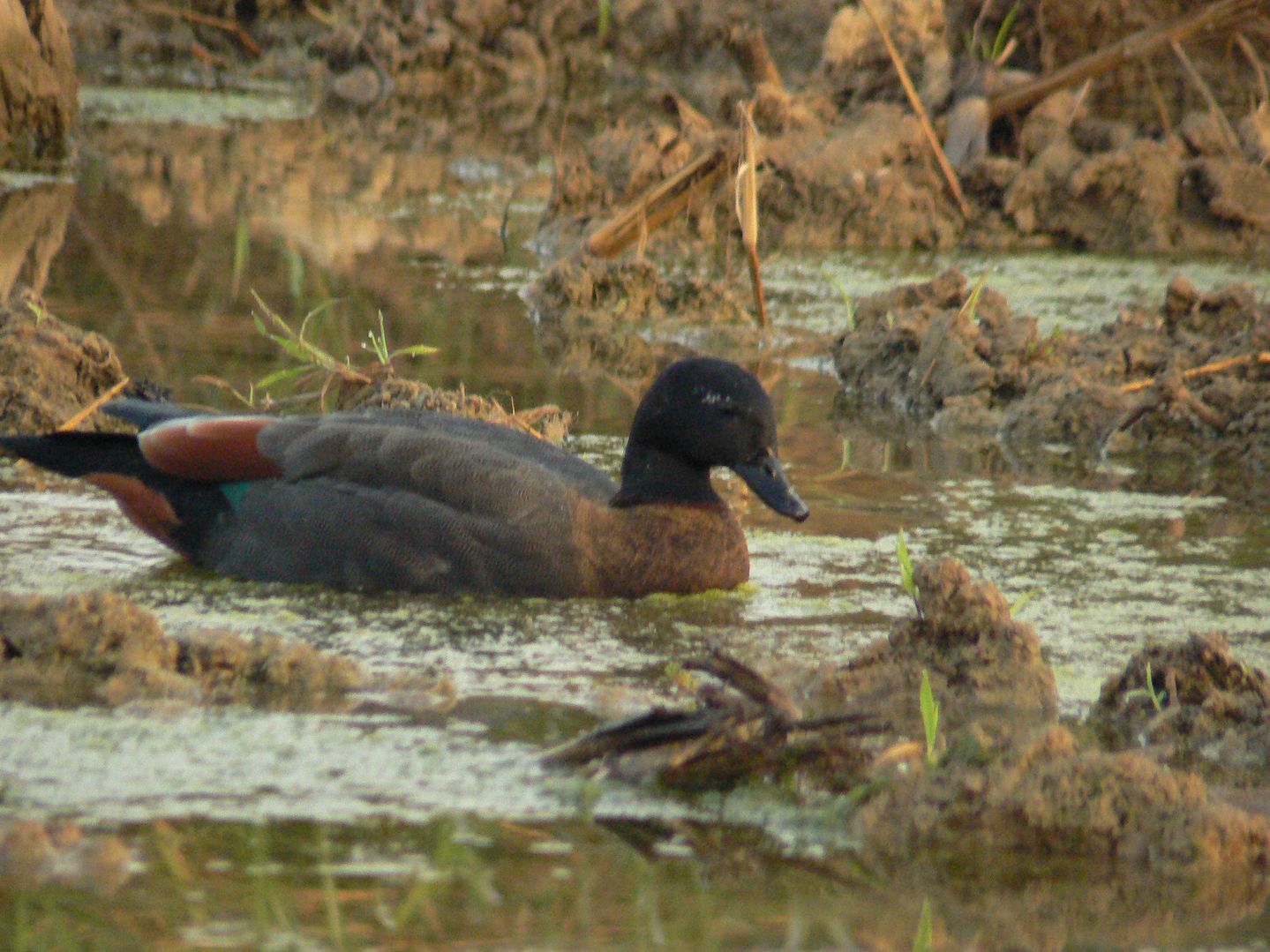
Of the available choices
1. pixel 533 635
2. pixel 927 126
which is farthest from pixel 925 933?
pixel 927 126

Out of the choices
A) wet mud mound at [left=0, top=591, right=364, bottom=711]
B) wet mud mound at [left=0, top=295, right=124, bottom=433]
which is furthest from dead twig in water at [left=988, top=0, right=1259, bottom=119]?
wet mud mound at [left=0, top=591, right=364, bottom=711]

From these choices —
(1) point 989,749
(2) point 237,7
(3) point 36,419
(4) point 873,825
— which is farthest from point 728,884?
(2) point 237,7

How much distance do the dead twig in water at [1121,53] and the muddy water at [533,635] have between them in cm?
179

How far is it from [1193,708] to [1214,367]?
3.83 meters

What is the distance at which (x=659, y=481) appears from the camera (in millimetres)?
6199

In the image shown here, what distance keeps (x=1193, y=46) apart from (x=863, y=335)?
6.02m

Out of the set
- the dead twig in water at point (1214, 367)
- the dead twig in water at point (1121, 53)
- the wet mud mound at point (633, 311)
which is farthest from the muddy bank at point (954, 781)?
the dead twig in water at point (1121, 53)

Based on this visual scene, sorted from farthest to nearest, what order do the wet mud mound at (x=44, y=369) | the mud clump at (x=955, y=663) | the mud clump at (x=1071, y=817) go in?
the wet mud mound at (x=44, y=369), the mud clump at (x=955, y=663), the mud clump at (x=1071, y=817)

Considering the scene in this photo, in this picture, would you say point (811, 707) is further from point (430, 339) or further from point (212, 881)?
point (430, 339)

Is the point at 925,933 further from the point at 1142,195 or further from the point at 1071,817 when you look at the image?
the point at 1142,195

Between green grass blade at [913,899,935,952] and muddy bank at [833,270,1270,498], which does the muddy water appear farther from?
muddy bank at [833,270,1270,498]

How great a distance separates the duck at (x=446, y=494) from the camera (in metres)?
5.89

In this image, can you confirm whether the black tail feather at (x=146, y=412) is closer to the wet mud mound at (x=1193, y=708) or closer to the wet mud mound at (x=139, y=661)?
the wet mud mound at (x=139, y=661)

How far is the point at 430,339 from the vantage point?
9602mm
